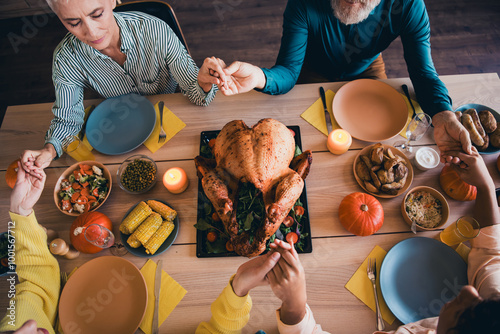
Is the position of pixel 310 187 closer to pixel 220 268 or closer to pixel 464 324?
pixel 220 268

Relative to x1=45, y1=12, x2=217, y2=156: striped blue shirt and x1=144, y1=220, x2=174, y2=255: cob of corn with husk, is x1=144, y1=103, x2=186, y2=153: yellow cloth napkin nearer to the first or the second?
x1=45, y1=12, x2=217, y2=156: striped blue shirt

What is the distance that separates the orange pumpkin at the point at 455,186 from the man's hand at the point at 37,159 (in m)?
2.03

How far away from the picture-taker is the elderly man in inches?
58.2

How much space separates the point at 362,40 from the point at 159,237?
68.9 inches

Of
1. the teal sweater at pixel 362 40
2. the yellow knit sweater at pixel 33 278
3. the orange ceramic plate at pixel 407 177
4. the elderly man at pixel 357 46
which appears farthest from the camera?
the teal sweater at pixel 362 40

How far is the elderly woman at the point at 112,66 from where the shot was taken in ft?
4.70

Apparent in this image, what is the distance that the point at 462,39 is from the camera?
10.4 feet

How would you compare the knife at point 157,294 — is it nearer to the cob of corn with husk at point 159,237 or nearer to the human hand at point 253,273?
the cob of corn with husk at point 159,237

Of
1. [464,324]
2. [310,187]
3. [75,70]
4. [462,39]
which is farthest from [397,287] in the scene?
[462,39]

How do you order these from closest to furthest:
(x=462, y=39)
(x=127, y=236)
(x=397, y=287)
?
(x=397, y=287) < (x=127, y=236) < (x=462, y=39)

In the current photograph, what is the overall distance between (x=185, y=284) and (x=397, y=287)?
96 centimetres

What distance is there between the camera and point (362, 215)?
49.9 inches

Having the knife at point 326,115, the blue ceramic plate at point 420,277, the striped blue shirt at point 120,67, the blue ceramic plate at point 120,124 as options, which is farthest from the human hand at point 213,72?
the blue ceramic plate at point 420,277

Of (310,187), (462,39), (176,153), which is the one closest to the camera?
(310,187)
